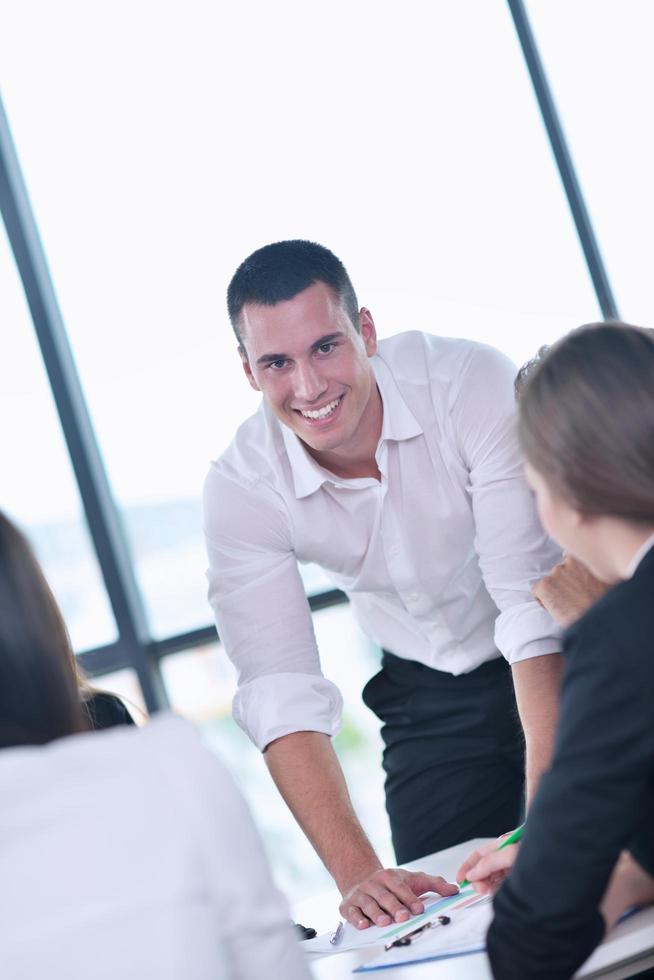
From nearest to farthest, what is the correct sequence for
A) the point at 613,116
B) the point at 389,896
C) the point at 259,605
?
the point at 389,896 < the point at 259,605 < the point at 613,116

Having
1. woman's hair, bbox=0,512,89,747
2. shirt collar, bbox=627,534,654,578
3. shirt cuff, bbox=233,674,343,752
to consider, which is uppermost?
woman's hair, bbox=0,512,89,747

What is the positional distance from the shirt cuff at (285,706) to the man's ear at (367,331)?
652 mm

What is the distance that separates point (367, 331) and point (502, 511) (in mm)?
478

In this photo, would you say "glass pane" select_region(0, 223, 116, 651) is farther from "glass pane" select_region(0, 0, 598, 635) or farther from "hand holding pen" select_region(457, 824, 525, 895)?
"hand holding pen" select_region(457, 824, 525, 895)

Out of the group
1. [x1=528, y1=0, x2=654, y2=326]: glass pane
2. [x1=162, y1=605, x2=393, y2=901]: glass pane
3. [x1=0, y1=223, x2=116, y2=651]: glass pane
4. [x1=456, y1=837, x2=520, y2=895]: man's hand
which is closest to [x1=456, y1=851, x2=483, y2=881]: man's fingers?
[x1=456, y1=837, x2=520, y2=895]: man's hand

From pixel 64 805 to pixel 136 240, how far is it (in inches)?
116

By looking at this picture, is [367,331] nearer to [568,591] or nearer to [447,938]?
[568,591]

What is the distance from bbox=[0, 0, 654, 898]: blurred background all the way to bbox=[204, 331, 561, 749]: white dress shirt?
1315 mm

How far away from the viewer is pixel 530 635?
75.5 inches

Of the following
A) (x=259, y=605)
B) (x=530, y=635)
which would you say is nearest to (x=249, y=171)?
(x=259, y=605)

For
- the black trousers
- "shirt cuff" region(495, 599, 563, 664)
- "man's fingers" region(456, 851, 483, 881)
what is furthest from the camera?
the black trousers

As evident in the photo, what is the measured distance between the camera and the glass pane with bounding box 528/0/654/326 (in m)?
3.53

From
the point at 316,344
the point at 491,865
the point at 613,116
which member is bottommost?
the point at 491,865

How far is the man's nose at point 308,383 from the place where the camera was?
80.9 inches
